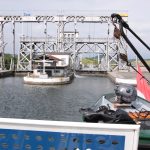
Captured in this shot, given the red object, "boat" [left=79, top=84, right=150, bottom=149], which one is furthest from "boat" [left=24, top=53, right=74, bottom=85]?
"boat" [left=79, top=84, right=150, bottom=149]

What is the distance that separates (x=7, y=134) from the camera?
3.27m

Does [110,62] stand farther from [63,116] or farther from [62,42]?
[63,116]

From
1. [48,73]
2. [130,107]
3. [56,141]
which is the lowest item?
[48,73]

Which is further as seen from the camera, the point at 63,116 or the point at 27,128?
the point at 63,116

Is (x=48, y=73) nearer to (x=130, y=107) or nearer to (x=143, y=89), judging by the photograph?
(x=143, y=89)

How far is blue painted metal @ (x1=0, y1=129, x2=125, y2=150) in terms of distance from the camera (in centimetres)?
314

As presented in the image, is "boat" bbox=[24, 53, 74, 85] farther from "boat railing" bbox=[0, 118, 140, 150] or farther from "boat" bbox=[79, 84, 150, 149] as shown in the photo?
"boat railing" bbox=[0, 118, 140, 150]

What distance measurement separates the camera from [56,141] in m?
3.17

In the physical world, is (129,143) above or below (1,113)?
above

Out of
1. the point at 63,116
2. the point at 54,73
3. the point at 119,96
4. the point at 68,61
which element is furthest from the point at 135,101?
the point at 68,61

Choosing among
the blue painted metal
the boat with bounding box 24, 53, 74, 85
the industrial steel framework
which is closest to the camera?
the blue painted metal

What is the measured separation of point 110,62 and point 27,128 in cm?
7749

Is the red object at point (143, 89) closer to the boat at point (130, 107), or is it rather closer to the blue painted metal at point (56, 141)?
the boat at point (130, 107)

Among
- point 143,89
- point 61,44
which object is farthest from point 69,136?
point 61,44
